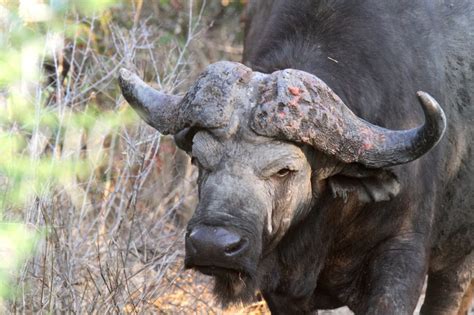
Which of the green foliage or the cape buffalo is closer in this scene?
the green foliage

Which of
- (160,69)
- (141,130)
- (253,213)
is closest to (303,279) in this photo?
(253,213)

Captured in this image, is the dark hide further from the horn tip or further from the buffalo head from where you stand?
the horn tip

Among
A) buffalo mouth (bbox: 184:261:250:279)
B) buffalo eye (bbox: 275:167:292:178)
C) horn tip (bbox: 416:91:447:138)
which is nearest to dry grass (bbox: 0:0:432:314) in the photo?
buffalo mouth (bbox: 184:261:250:279)

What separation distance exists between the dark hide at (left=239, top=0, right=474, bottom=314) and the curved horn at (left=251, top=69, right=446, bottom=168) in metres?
0.20

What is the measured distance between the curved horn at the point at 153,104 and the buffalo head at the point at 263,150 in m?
0.07

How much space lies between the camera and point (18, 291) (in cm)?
605

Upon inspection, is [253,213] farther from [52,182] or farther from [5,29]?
[5,29]

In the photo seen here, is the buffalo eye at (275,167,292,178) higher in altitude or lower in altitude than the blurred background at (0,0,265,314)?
higher

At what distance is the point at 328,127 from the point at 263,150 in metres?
0.35

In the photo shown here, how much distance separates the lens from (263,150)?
219 inches

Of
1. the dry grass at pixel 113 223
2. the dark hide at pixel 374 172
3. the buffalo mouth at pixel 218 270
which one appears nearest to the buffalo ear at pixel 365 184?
the dark hide at pixel 374 172

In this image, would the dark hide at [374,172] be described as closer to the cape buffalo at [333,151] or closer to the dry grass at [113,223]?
the cape buffalo at [333,151]

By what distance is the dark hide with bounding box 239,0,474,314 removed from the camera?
604 cm

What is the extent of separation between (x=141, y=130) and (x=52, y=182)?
5.08ft
